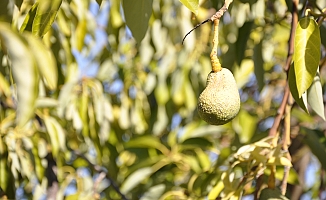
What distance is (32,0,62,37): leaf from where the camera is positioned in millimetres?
1021

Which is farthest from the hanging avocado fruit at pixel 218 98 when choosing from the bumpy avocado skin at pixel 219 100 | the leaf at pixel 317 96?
the leaf at pixel 317 96

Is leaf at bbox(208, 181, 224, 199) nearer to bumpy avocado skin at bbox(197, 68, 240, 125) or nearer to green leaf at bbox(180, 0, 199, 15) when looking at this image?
bumpy avocado skin at bbox(197, 68, 240, 125)

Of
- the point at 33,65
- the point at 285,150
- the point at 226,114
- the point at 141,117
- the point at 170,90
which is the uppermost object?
the point at 33,65

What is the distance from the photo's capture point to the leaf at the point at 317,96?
1269 millimetres

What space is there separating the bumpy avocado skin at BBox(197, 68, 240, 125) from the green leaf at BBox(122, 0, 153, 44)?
19cm

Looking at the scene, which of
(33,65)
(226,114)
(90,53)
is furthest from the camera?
(90,53)

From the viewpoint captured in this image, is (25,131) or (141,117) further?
(141,117)

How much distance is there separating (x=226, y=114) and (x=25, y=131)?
913mm

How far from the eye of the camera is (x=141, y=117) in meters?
2.62

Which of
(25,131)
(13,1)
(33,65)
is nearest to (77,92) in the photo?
(25,131)

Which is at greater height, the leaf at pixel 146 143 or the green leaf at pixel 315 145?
the green leaf at pixel 315 145

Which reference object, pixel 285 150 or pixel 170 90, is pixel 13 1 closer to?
pixel 285 150

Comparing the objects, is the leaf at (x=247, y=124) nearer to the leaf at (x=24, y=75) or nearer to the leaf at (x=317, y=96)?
the leaf at (x=317, y=96)

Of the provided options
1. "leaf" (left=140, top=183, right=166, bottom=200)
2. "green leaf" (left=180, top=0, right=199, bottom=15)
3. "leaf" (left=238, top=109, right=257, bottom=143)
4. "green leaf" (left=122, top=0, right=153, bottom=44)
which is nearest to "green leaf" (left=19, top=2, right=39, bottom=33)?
"green leaf" (left=122, top=0, right=153, bottom=44)
